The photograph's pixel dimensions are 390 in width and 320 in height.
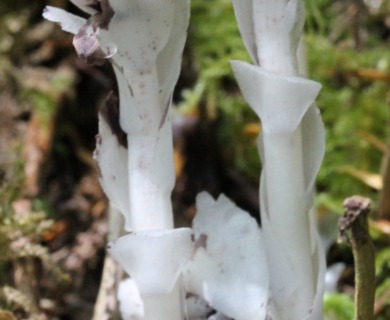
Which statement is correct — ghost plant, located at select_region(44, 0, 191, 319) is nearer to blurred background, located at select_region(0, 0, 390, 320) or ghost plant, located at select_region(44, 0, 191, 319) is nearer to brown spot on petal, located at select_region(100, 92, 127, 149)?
brown spot on petal, located at select_region(100, 92, 127, 149)

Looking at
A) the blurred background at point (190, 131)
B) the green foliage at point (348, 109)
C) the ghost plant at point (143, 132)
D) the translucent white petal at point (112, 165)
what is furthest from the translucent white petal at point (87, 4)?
the green foliage at point (348, 109)

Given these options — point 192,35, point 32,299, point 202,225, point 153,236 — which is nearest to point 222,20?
point 192,35

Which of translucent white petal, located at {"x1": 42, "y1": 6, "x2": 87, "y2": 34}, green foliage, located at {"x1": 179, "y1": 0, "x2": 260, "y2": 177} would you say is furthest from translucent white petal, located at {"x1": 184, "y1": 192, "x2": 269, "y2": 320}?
green foliage, located at {"x1": 179, "y1": 0, "x2": 260, "y2": 177}

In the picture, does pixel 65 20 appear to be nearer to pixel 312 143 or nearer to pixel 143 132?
pixel 143 132

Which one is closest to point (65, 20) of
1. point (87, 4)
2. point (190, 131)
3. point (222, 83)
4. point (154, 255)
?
point (87, 4)

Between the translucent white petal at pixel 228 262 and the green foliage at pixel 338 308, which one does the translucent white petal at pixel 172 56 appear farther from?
the green foliage at pixel 338 308

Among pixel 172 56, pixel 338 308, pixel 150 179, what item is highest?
pixel 172 56

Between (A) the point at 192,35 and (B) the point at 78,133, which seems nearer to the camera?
(B) the point at 78,133

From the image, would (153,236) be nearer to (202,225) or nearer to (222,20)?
(202,225)
